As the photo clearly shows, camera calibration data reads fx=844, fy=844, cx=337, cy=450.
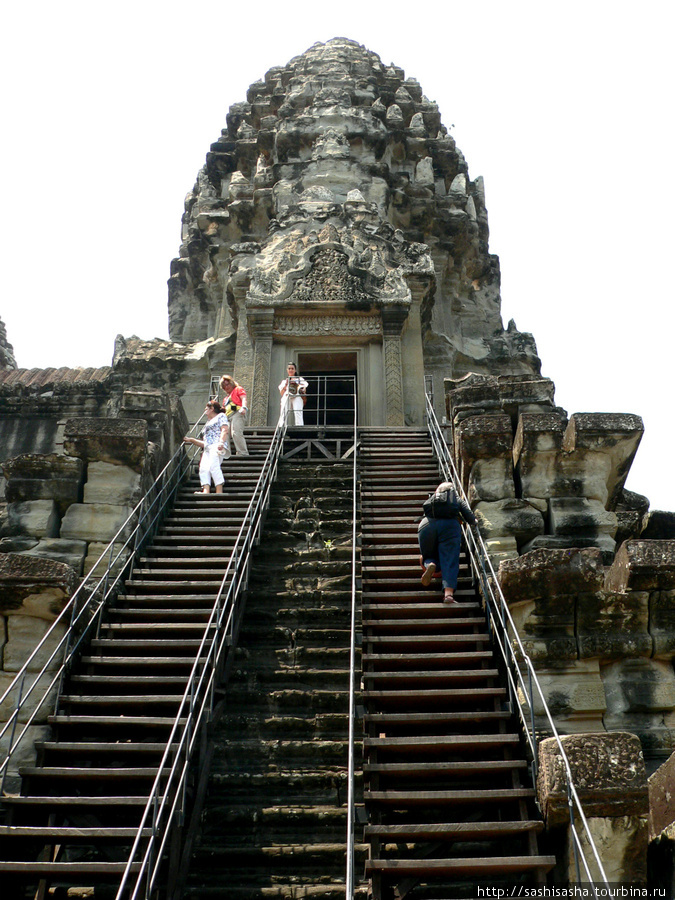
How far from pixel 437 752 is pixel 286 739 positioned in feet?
4.60

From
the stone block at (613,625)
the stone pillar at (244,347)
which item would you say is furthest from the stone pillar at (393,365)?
the stone block at (613,625)

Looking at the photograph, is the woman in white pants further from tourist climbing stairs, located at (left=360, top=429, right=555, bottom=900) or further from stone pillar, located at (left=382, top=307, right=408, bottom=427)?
stone pillar, located at (left=382, top=307, right=408, bottom=427)

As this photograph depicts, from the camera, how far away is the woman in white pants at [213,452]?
35.3 feet

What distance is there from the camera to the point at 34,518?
32.0 ft

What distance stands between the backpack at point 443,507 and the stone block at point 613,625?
4.70ft

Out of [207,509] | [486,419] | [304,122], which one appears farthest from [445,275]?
[207,509]

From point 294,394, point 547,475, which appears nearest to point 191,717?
point 547,475

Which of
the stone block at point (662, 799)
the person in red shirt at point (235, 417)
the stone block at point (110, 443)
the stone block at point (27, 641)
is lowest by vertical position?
the stone block at point (662, 799)

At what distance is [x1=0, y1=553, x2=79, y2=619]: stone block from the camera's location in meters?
8.04

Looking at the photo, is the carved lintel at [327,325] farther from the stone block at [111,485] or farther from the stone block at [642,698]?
the stone block at [642,698]

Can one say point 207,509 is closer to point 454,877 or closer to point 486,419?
point 486,419

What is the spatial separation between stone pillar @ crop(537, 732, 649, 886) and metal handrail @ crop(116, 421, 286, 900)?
2508 millimetres

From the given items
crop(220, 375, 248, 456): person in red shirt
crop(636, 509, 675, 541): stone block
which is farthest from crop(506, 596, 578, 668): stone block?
crop(220, 375, 248, 456): person in red shirt

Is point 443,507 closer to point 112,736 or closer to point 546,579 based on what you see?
point 546,579
